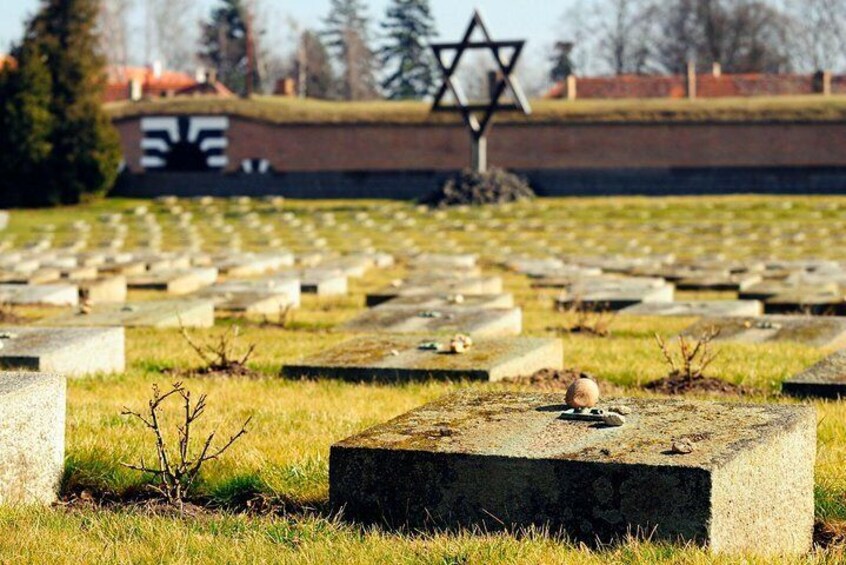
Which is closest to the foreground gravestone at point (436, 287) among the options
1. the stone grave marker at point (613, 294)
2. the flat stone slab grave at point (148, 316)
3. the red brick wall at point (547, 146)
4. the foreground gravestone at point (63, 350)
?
the stone grave marker at point (613, 294)

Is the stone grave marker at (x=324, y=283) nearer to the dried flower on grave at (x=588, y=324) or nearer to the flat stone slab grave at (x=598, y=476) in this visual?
the dried flower on grave at (x=588, y=324)

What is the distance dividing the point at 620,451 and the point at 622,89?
50.5m

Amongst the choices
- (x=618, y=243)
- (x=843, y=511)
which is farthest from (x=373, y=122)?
(x=843, y=511)

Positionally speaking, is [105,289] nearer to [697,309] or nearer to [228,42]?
[697,309]

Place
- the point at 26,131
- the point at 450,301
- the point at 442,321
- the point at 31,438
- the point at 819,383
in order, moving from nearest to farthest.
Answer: the point at 31,438 < the point at 819,383 < the point at 442,321 < the point at 450,301 < the point at 26,131

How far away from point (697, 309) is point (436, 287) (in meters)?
2.60

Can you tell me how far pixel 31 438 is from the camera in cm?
448

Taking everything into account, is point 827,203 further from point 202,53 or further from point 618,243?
point 202,53

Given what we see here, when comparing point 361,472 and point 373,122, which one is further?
point 373,122

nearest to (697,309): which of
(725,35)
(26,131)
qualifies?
(26,131)

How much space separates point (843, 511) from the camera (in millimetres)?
4473

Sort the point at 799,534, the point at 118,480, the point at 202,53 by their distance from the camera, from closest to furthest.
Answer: the point at 799,534 < the point at 118,480 < the point at 202,53

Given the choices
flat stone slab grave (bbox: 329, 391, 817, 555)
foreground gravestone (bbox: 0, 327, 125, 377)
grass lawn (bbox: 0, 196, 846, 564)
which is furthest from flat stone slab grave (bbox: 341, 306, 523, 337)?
flat stone slab grave (bbox: 329, 391, 817, 555)

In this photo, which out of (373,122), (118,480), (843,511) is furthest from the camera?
(373,122)
